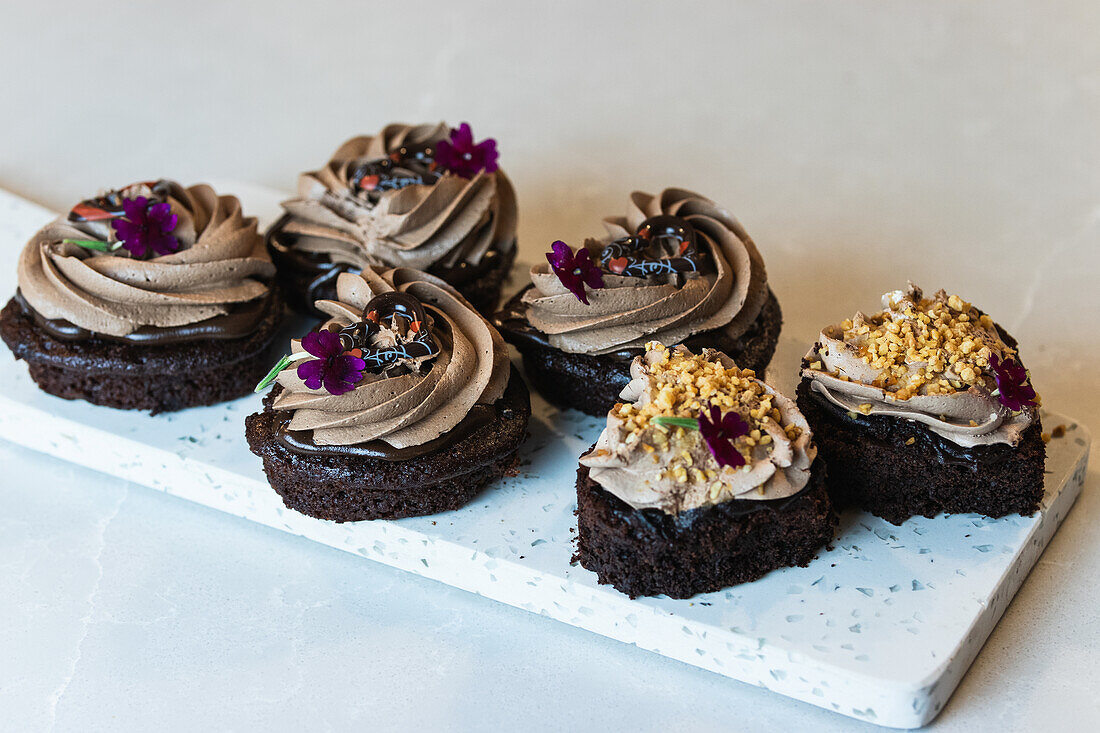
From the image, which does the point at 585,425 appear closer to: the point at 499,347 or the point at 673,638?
the point at 499,347

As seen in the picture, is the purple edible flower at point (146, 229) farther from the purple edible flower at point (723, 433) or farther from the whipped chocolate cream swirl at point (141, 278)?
the purple edible flower at point (723, 433)

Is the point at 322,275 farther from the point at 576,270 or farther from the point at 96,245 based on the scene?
the point at 576,270

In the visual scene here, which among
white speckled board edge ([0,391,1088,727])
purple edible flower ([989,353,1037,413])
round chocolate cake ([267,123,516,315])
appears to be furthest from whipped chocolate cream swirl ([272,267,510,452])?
purple edible flower ([989,353,1037,413])

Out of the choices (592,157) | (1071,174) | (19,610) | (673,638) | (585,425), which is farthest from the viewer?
(592,157)

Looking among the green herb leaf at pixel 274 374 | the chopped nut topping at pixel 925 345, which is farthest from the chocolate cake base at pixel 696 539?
the green herb leaf at pixel 274 374

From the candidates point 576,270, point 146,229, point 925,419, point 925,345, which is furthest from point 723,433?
point 146,229

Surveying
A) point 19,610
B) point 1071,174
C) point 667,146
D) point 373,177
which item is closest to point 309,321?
point 373,177
